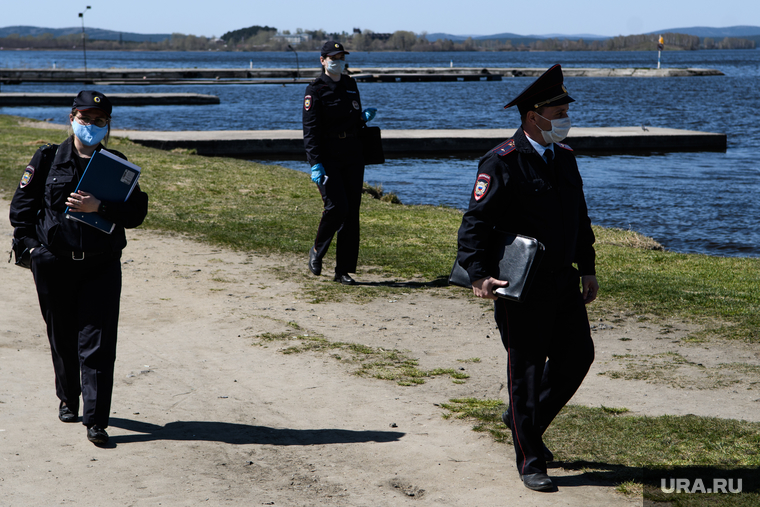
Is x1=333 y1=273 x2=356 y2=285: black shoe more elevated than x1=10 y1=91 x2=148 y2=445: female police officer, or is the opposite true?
x1=10 y1=91 x2=148 y2=445: female police officer

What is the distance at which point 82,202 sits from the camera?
3980 mm

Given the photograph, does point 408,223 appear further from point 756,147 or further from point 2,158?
point 756,147

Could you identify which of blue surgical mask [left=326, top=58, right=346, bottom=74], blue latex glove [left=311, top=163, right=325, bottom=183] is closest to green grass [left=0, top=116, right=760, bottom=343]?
blue latex glove [left=311, top=163, right=325, bottom=183]

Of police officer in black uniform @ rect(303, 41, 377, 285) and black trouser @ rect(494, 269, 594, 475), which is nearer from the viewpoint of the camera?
black trouser @ rect(494, 269, 594, 475)

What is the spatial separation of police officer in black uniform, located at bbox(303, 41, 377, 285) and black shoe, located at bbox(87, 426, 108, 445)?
11.7 ft

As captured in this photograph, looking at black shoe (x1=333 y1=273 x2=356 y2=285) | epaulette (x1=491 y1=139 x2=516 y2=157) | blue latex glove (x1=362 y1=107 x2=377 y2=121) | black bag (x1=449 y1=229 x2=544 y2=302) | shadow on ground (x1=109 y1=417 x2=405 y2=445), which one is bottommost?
shadow on ground (x1=109 y1=417 x2=405 y2=445)

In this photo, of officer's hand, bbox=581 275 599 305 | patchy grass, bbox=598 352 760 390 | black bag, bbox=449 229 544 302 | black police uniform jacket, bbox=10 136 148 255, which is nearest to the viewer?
black bag, bbox=449 229 544 302

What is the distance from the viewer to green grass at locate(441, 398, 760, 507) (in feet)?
12.2

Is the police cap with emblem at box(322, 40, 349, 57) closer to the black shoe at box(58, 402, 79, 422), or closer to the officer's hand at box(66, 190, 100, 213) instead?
the officer's hand at box(66, 190, 100, 213)

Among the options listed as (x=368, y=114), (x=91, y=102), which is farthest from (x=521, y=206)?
(x=368, y=114)

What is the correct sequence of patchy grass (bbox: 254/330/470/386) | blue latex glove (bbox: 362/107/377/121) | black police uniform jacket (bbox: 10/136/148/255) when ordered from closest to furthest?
black police uniform jacket (bbox: 10/136/148/255) → patchy grass (bbox: 254/330/470/386) → blue latex glove (bbox: 362/107/377/121)

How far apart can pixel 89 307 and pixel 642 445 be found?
9.86 feet

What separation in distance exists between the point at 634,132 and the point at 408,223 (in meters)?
18.9

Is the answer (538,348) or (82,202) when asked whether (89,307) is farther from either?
(538,348)
